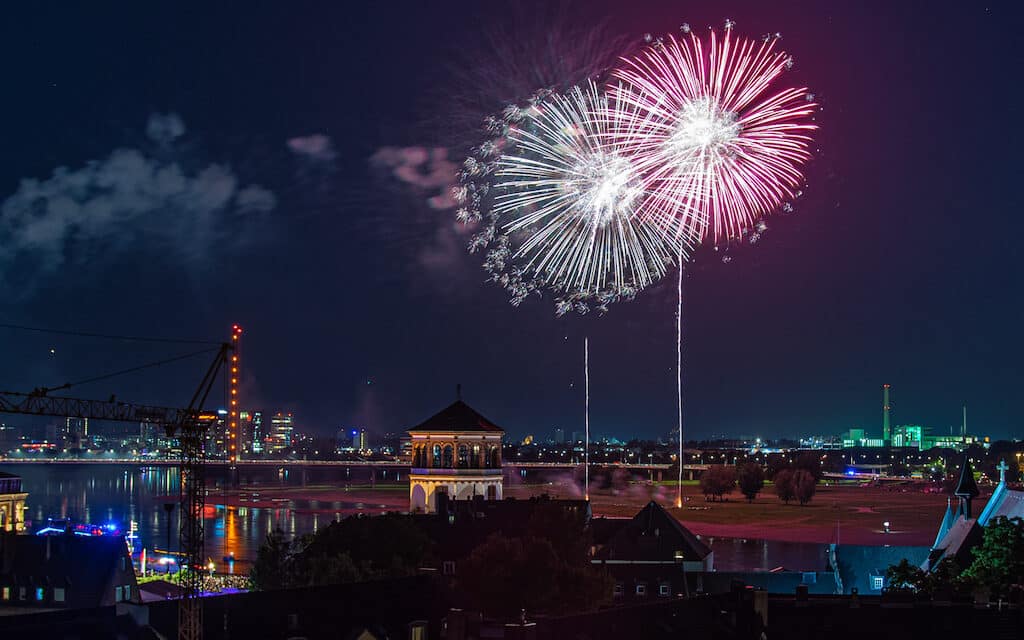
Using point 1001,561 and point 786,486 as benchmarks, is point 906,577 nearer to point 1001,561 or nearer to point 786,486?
point 1001,561

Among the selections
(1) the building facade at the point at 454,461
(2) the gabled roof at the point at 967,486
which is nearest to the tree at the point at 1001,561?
(2) the gabled roof at the point at 967,486

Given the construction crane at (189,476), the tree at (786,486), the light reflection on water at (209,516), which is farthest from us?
the tree at (786,486)

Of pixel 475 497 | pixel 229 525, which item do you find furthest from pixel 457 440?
pixel 229 525

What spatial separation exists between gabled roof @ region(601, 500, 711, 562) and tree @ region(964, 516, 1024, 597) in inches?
757

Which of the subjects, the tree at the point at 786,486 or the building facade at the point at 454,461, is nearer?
the building facade at the point at 454,461

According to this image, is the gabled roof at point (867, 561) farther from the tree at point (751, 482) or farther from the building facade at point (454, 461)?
the tree at point (751, 482)

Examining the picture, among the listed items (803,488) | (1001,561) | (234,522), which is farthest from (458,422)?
(803,488)

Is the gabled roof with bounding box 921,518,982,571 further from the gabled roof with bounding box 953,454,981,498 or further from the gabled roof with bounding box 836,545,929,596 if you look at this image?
the gabled roof with bounding box 836,545,929,596

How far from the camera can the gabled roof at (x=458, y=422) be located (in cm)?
6694

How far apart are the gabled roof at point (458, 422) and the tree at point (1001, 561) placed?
98.9 ft

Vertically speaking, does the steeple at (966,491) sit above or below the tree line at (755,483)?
above

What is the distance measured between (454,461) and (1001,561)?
3242cm

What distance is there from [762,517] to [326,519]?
45.9 m

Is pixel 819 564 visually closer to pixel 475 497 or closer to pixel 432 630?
pixel 475 497
